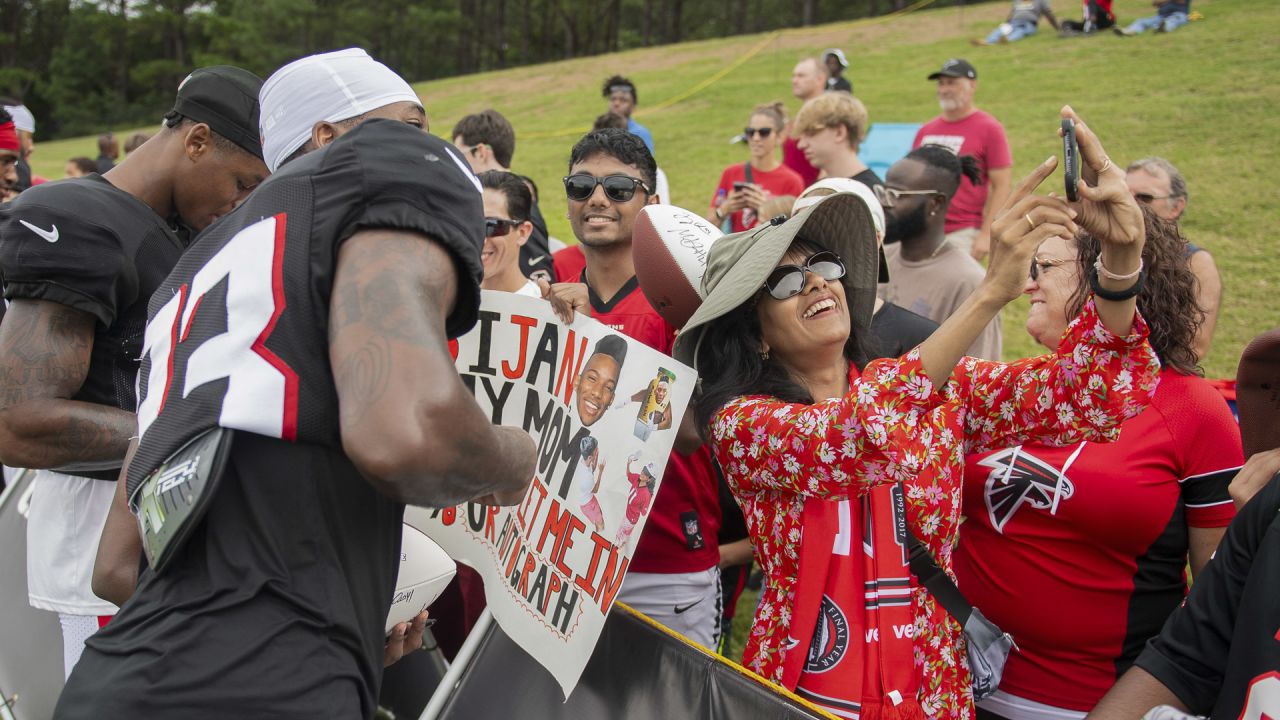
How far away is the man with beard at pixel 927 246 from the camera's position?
4.82 m

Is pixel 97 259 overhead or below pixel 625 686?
overhead

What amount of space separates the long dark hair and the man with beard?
6.98 feet

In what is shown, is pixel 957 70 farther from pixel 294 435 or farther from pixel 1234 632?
pixel 294 435

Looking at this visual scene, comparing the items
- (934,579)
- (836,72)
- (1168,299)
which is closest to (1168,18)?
(836,72)

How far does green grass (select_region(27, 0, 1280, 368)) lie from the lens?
441 inches

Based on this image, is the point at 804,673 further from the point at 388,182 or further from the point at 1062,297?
the point at 388,182

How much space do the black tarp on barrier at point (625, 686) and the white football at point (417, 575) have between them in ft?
0.85

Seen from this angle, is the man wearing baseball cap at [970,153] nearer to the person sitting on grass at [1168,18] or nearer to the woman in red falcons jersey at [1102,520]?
the woman in red falcons jersey at [1102,520]

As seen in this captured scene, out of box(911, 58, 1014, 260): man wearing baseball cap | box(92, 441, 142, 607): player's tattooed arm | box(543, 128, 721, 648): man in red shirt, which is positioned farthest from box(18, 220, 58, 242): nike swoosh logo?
box(911, 58, 1014, 260): man wearing baseball cap

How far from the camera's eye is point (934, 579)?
8.30ft

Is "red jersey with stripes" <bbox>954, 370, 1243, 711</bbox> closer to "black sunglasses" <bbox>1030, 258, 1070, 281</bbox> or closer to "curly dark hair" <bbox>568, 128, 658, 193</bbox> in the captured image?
"black sunglasses" <bbox>1030, 258, 1070, 281</bbox>

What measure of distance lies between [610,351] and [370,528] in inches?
44.8

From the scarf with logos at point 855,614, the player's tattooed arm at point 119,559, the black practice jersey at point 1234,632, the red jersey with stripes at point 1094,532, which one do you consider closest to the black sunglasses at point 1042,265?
the red jersey with stripes at point 1094,532

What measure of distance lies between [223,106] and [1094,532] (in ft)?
9.49
